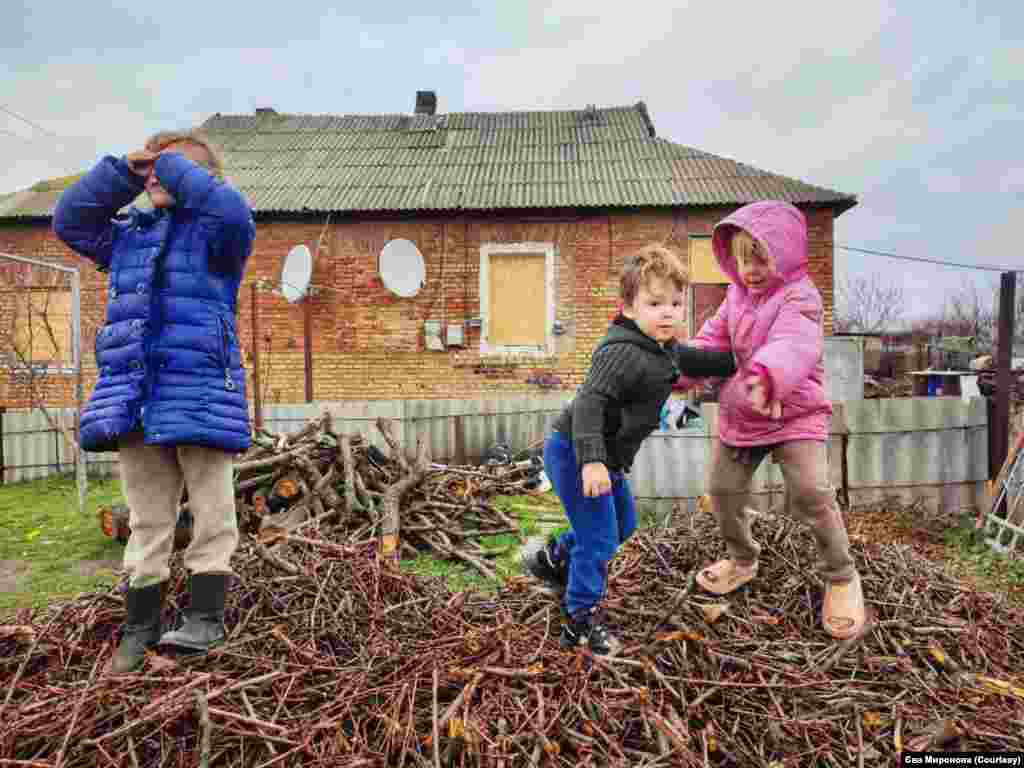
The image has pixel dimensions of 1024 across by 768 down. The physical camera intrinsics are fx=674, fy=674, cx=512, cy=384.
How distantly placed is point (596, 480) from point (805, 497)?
1.00m

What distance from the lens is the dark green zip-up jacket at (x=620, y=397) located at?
95.0 inches

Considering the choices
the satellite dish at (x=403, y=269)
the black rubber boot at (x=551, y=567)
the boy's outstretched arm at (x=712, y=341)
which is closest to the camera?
the boy's outstretched arm at (x=712, y=341)

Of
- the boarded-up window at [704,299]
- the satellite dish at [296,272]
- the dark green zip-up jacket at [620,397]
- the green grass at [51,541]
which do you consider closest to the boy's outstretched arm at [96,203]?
the green grass at [51,541]

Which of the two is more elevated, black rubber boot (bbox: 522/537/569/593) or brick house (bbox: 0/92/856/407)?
brick house (bbox: 0/92/856/407)

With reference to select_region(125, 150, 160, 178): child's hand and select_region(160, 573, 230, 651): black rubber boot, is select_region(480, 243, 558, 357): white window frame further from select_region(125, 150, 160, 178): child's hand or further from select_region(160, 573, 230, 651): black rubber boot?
select_region(160, 573, 230, 651): black rubber boot

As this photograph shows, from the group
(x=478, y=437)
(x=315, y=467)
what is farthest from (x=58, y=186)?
(x=315, y=467)

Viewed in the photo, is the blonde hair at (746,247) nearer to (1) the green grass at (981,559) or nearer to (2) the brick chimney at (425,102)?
(1) the green grass at (981,559)

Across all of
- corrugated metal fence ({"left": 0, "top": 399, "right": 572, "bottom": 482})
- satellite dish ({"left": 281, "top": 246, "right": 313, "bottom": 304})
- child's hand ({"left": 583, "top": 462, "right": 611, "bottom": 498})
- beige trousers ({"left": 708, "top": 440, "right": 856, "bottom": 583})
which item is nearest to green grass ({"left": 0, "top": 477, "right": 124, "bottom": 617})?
corrugated metal fence ({"left": 0, "top": 399, "right": 572, "bottom": 482})

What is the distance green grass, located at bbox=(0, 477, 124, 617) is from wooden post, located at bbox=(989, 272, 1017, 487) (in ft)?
20.1

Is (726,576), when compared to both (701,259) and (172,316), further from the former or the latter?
(701,259)

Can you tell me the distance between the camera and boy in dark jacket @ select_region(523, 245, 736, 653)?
243 cm

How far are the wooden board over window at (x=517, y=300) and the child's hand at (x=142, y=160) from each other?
9.25 metres

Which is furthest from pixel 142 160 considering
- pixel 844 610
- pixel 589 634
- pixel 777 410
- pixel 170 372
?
pixel 844 610

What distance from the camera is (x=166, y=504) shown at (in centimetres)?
248
